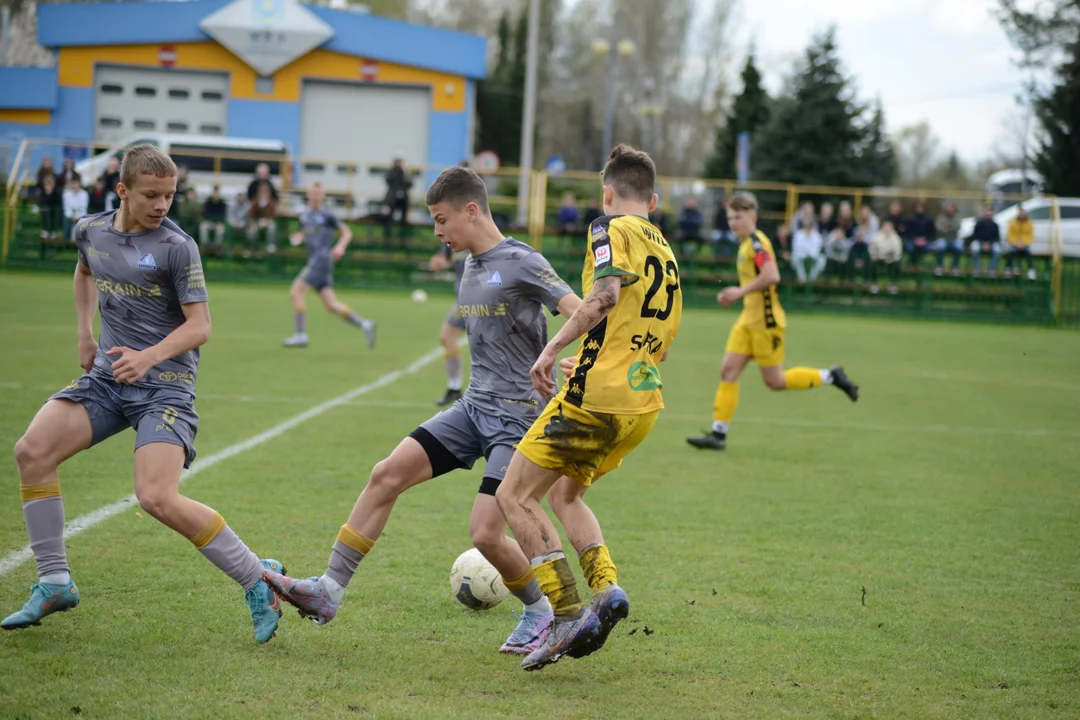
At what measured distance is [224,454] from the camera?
27.5 ft

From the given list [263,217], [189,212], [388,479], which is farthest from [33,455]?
[189,212]

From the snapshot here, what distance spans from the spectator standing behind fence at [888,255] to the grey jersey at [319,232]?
15.7 metres

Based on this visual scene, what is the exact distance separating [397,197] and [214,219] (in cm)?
439

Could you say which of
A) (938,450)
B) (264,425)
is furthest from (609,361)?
(938,450)

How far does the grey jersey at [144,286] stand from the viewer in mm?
4645

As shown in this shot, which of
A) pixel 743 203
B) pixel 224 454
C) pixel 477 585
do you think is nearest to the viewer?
pixel 477 585

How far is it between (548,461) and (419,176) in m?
33.1

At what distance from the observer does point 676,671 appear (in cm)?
443

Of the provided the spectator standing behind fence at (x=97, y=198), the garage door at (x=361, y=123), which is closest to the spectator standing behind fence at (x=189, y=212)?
the spectator standing behind fence at (x=97, y=198)

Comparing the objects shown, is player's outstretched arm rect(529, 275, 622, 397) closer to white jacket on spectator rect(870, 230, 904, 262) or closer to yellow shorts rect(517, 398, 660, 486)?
yellow shorts rect(517, 398, 660, 486)

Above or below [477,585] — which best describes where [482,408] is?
above

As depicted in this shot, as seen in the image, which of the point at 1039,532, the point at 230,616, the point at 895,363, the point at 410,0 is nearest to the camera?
the point at 230,616

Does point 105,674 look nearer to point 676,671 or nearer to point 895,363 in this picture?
point 676,671

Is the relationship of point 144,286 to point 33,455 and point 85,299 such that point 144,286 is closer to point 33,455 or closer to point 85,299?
point 85,299
